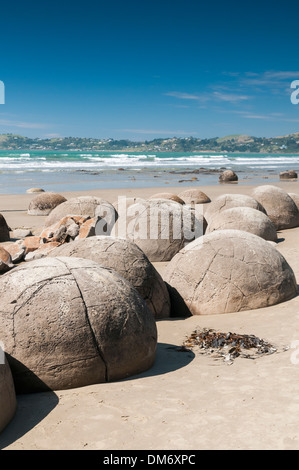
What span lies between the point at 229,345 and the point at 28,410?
8.63ft

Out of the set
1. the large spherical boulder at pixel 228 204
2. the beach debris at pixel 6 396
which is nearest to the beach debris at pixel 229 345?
the beach debris at pixel 6 396

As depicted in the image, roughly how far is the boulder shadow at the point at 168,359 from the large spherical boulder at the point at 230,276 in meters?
1.46

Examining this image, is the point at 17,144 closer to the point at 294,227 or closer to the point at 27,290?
the point at 294,227

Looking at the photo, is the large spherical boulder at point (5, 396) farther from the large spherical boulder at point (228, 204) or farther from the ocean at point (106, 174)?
the ocean at point (106, 174)

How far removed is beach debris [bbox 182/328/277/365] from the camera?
237 inches

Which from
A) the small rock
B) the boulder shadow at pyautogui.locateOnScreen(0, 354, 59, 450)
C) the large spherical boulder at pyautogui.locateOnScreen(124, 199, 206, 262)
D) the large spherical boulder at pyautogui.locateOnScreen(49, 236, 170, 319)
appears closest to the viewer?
the boulder shadow at pyautogui.locateOnScreen(0, 354, 59, 450)

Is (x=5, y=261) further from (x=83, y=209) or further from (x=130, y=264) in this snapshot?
(x=130, y=264)

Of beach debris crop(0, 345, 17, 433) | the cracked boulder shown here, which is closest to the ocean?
the cracked boulder

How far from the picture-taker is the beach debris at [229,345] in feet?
19.8

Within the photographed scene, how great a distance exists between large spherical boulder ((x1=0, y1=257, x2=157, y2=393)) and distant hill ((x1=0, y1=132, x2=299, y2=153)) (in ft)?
462

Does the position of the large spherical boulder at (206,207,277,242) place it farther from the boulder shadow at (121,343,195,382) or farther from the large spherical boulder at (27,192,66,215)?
the large spherical boulder at (27,192,66,215)

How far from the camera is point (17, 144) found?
145000 mm
